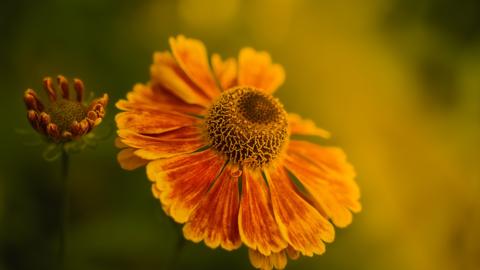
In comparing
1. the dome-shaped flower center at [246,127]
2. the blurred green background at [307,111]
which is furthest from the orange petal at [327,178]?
the blurred green background at [307,111]

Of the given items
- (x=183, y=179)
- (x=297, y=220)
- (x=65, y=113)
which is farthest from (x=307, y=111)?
(x=65, y=113)

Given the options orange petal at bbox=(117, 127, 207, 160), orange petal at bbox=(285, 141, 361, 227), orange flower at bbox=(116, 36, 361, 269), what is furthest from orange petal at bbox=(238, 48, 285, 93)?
orange petal at bbox=(117, 127, 207, 160)

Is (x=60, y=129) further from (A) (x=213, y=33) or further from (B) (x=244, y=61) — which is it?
(A) (x=213, y=33)

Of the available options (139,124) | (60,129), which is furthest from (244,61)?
(60,129)

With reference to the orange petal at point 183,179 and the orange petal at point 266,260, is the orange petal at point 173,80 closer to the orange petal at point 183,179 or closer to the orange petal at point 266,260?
the orange petal at point 183,179

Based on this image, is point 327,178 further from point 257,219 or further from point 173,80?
point 173,80
